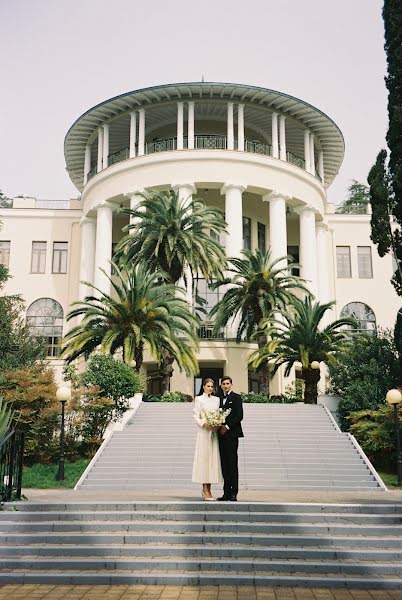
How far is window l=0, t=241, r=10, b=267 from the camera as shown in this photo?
43.1 metres

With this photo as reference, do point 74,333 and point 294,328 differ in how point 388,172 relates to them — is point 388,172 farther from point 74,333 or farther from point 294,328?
point 74,333

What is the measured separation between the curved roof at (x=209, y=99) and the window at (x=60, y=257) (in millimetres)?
6575

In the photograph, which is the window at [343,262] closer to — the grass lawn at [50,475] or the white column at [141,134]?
the white column at [141,134]

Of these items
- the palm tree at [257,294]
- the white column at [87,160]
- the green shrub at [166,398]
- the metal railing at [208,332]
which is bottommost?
the green shrub at [166,398]

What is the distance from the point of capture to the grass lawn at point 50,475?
16328 mm

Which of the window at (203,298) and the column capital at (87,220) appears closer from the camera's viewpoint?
the window at (203,298)

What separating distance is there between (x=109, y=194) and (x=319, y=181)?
13386 millimetres

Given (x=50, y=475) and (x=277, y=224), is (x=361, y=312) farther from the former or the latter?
(x=50, y=475)

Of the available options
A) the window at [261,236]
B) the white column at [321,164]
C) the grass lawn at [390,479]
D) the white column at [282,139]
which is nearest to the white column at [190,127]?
→ the white column at [282,139]

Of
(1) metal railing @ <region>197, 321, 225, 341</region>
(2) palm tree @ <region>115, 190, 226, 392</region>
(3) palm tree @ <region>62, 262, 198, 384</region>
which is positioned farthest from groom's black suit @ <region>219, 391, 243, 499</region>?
(1) metal railing @ <region>197, 321, 225, 341</region>

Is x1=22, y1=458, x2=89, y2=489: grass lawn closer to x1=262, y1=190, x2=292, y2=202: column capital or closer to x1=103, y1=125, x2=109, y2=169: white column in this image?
x1=262, y1=190, x2=292, y2=202: column capital

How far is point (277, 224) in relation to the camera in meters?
37.7

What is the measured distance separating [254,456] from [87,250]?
1039 inches

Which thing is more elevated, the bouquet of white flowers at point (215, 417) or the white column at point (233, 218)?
the white column at point (233, 218)
